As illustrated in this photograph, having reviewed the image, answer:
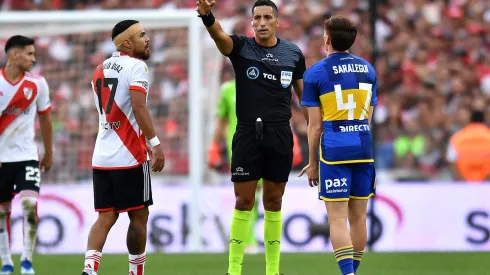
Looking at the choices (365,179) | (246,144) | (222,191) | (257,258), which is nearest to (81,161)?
(222,191)

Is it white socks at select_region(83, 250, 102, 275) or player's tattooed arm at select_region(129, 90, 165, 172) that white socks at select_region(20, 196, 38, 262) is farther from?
player's tattooed arm at select_region(129, 90, 165, 172)

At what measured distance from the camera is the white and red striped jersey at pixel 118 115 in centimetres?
766

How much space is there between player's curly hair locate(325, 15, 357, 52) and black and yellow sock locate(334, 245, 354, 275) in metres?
1.61

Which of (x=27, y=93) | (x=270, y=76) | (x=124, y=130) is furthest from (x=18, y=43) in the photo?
(x=270, y=76)

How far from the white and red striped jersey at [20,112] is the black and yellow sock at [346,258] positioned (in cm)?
417

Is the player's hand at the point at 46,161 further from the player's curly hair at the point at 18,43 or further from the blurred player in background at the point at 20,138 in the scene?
the player's curly hair at the point at 18,43

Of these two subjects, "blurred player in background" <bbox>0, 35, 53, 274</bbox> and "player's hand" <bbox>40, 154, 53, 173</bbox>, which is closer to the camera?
"blurred player in background" <bbox>0, 35, 53, 274</bbox>

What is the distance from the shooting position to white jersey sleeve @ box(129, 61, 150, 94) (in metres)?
7.57

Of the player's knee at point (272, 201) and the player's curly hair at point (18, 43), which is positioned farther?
the player's curly hair at point (18, 43)

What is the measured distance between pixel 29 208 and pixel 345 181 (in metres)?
4.03

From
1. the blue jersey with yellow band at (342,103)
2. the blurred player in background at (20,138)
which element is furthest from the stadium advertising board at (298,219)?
the blue jersey with yellow band at (342,103)

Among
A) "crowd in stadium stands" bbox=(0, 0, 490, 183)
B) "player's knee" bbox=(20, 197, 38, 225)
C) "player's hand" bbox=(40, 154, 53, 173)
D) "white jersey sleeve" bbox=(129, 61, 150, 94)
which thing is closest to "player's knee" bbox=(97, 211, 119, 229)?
"white jersey sleeve" bbox=(129, 61, 150, 94)

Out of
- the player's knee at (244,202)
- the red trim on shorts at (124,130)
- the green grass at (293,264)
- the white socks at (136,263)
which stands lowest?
the green grass at (293,264)

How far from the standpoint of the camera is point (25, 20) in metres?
14.1
